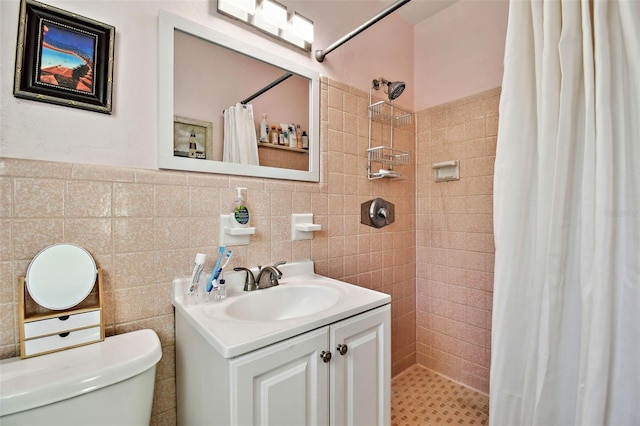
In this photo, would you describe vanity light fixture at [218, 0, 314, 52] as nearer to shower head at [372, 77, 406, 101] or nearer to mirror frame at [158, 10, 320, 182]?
mirror frame at [158, 10, 320, 182]

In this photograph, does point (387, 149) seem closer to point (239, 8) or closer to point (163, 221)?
point (239, 8)

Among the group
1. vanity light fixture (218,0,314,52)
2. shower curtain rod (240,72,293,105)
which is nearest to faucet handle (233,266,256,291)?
shower curtain rod (240,72,293,105)

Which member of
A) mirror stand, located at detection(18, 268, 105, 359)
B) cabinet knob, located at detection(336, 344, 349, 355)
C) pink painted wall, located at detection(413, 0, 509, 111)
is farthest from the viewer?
pink painted wall, located at detection(413, 0, 509, 111)

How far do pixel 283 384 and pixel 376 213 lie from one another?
1.12 m

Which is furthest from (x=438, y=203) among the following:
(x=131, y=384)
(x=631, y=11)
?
(x=131, y=384)

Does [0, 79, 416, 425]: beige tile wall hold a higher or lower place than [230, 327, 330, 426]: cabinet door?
higher

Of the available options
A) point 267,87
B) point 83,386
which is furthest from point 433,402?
point 267,87

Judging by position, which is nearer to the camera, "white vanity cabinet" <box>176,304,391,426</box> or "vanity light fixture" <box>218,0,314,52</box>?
"white vanity cabinet" <box>176,304,391,426</box>

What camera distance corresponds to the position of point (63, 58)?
859 mm

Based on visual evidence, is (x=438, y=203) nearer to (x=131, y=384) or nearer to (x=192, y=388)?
(x=192, y=388)

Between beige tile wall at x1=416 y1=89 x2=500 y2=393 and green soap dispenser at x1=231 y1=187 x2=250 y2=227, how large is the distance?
4.27 ft

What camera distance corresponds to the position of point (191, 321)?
871 mm

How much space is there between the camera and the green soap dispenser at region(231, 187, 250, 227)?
1135 millimetres

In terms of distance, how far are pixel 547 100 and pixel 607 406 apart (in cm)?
82
